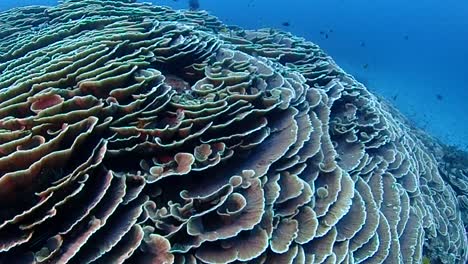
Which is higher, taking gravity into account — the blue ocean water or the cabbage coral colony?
the cabbage coral colony

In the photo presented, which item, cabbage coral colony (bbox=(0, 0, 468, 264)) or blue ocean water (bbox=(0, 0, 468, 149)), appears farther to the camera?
blue ocean water (bbox=(0, 0, 468, 149))

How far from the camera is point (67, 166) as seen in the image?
3537 mm

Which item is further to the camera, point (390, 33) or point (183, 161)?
point (390, 33)

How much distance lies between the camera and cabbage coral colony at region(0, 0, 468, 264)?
130 inches

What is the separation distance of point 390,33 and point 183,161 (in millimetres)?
101089

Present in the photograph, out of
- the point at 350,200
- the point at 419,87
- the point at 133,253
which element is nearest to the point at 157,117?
the point at 133,253

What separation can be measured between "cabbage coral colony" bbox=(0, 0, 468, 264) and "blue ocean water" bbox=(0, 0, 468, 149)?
4219cm

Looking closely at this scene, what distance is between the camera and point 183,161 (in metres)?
3.96

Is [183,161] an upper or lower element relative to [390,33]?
upper

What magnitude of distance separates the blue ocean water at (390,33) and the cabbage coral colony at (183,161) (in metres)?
42.2

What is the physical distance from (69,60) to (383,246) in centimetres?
411

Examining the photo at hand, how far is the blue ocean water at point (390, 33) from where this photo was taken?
5741cm

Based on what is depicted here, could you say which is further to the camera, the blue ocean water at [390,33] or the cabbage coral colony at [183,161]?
the blue ocean water at [390,33]

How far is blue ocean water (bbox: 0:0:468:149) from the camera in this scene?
5741 centimetres
